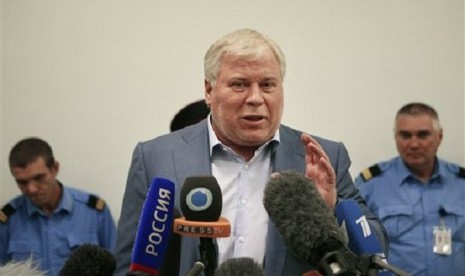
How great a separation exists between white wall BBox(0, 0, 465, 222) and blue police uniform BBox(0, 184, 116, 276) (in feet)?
0.45

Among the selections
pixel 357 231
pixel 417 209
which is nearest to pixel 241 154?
pixel 357 231

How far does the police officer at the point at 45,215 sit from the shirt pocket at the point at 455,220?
1797mm

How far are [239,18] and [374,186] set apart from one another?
1168mm

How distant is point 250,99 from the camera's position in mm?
1474

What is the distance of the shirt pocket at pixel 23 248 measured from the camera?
3264 millimetres

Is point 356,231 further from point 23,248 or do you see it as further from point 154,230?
point 23,248

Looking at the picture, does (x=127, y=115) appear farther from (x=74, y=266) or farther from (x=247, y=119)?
(x=74, y=266)

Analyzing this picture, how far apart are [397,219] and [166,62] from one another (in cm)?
148

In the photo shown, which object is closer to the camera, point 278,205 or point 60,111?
point 278,205

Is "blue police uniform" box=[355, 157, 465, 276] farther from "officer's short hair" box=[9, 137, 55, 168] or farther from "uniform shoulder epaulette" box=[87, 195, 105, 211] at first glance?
"officer's short hair" box=[9, 137, 55, 168]

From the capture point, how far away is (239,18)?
3.36 meters

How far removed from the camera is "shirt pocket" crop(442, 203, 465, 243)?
325 centimetres

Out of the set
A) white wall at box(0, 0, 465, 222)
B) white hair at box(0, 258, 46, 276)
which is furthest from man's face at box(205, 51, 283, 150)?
white wall at box(0, 0, 465, 222)

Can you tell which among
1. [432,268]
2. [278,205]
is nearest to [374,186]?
[432,268]
